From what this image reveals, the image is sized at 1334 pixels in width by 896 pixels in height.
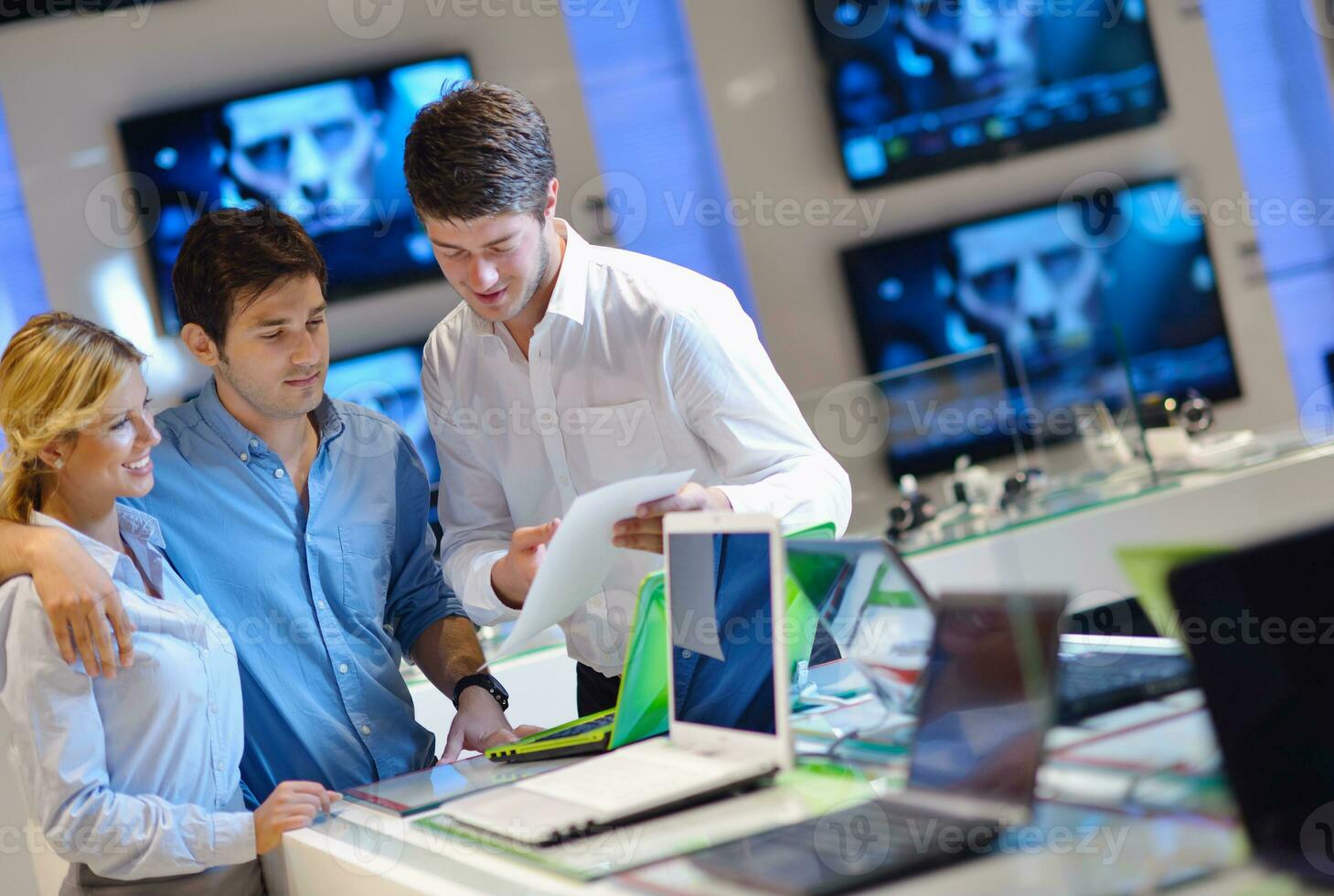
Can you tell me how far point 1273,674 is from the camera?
94cm

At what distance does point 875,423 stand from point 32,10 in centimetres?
286

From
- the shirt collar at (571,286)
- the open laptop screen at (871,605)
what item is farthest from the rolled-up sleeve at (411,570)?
the open laptop screen at (871,605)

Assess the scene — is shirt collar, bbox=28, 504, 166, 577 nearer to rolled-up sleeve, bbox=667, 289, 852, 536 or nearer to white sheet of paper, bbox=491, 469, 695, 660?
white sheet of paper, bbox=491, 469, 695, 660

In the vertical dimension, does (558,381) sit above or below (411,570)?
above

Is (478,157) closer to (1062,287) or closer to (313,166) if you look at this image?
(313,166)

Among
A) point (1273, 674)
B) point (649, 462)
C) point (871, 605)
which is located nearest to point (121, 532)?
point (649, 462)

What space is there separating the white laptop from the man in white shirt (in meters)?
0.33

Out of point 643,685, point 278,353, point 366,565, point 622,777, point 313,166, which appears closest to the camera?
point 622,777

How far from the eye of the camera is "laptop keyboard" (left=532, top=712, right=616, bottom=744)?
1.81 metres

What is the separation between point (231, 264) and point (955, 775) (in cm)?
143

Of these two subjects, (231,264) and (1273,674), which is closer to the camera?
(1273,674)

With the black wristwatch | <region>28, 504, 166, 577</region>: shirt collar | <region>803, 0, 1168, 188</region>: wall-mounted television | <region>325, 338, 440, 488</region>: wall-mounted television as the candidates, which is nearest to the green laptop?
the black wristwatch

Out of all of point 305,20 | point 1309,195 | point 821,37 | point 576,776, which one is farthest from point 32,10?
point 1309,195

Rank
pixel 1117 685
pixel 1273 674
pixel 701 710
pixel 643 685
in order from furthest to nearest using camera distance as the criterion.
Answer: pixel 643 685, pixel 701 710, pixel 1117 685, pixel 1273 674
